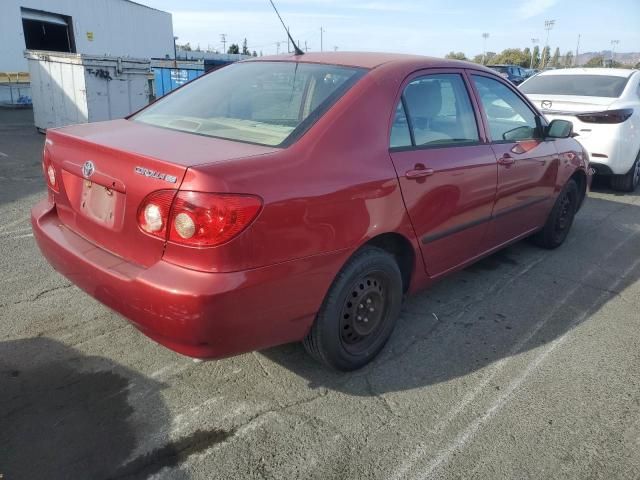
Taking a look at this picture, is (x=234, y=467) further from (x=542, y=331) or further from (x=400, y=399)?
(x=542, y=331)

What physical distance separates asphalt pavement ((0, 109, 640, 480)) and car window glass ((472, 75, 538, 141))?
125 cm

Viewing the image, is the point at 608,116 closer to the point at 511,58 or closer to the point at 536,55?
the point at 511,58

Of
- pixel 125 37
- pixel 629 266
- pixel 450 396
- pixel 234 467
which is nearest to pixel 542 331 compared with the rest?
pixel 450 396

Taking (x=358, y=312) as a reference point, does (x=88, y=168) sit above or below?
above

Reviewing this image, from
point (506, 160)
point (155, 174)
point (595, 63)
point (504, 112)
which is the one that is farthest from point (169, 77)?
point (595, 63)

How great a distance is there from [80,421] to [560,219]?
14.3ft

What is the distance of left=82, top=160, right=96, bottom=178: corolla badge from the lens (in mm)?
2355

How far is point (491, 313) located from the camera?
3.57 m

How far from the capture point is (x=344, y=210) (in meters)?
2.36

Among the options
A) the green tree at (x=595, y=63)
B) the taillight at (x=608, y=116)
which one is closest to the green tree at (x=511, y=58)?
the green tree at (x=595, y=63)

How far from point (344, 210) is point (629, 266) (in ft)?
11.5

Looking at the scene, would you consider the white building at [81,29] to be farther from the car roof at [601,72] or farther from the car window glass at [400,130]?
the car window glass at [400,130]

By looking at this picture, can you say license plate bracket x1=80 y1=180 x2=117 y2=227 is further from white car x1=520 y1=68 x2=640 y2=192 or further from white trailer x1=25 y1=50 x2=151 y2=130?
white trailer x1=25 y1=50 x2=151 y2=130

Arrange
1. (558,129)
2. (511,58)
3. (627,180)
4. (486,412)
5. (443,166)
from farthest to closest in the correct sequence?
(511,58) → (627,180) → (558,129) → (443,166) → (486,412)
